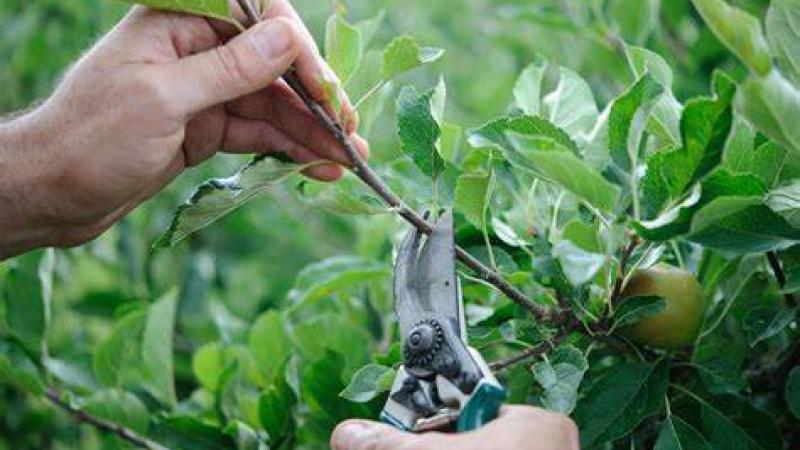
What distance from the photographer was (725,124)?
2.76 feet

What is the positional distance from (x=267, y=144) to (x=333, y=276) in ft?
0.95

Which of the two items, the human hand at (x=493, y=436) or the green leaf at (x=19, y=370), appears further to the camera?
the green leaf at (x=19, y=370)

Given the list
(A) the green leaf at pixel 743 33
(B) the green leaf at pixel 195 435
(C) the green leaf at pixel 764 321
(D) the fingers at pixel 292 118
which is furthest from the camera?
(B) the green leaf at pixel 195 435

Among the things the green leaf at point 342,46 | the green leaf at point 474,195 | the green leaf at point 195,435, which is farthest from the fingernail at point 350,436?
the green leaf at point 195,435

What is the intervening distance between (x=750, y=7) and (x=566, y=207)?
65cm

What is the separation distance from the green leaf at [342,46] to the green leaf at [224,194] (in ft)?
0.32

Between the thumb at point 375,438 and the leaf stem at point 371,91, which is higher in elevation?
the leaf stem at point 371,91

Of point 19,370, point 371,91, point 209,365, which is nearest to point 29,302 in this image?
point 19,370

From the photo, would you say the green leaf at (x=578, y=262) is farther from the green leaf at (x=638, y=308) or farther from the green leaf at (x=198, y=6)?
the green leaf at (x=198, y=6)

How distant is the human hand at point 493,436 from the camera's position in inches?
32.4

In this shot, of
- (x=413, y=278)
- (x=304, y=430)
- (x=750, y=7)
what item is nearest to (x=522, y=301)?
(x=413, y=278)

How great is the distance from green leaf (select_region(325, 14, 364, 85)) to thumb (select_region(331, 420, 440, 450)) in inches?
12.9

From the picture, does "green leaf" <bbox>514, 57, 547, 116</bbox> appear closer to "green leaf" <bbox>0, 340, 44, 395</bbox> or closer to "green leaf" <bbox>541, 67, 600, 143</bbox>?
"green leaf" <bbox>541, 67, 600, 143</bbox>

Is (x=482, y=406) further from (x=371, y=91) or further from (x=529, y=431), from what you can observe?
(x=371, y=91)
